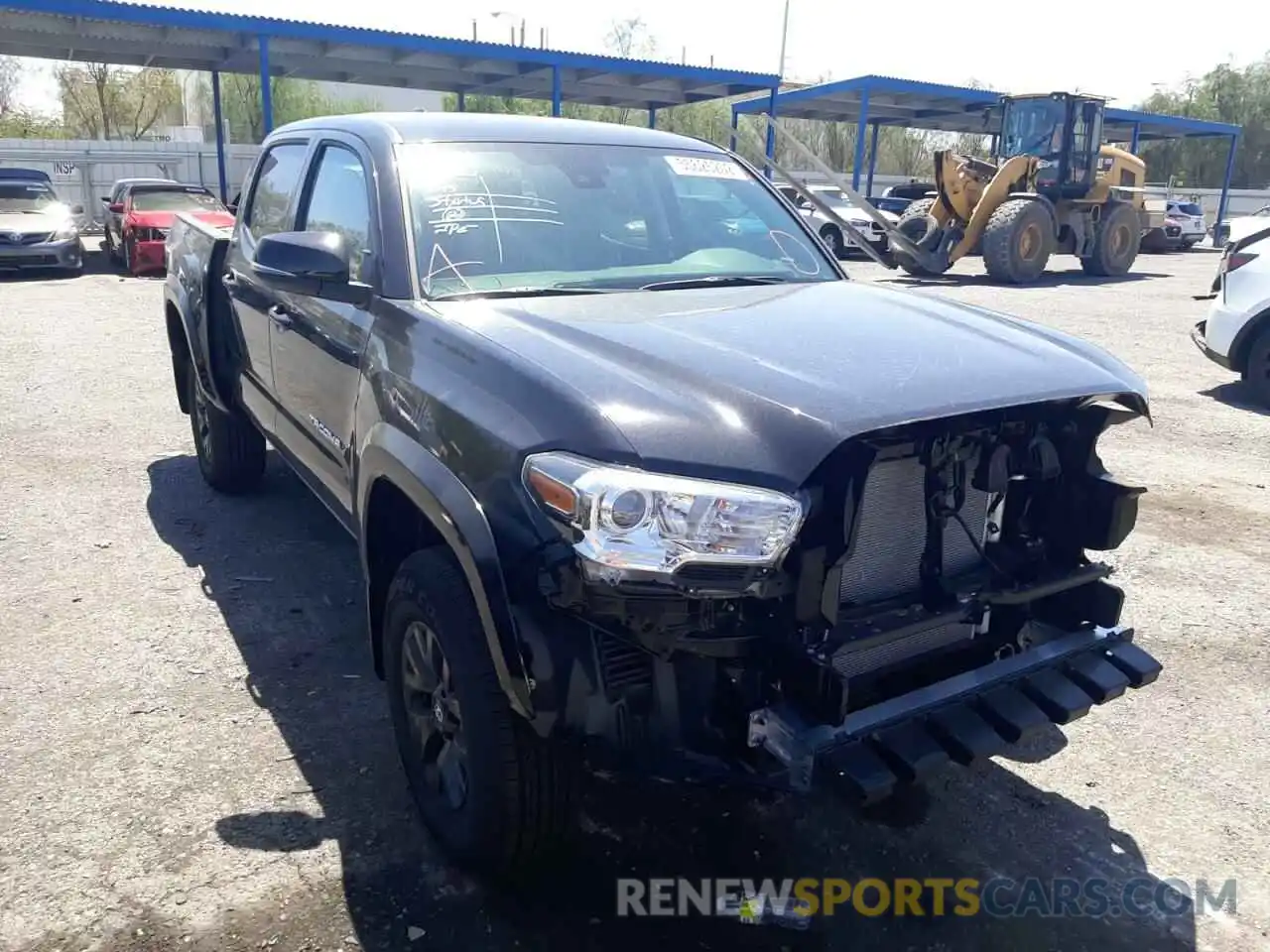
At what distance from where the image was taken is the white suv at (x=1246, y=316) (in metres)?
8.01

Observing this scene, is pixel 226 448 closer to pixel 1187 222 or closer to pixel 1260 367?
pixel 1260 367

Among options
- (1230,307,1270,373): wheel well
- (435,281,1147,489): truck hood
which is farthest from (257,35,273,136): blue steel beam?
(435,281,1147,489): truck hood

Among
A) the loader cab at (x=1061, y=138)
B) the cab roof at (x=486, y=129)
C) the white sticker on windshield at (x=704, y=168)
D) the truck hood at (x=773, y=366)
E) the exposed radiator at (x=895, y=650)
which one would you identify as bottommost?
the exposed radiator at (x=895, y=650)

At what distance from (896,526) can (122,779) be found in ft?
7.98

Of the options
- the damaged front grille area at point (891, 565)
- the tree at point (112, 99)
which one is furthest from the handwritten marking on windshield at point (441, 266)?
the tree at point (112, 99)

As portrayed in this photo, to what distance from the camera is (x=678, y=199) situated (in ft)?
12.3

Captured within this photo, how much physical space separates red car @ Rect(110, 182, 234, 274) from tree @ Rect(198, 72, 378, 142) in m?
28.5

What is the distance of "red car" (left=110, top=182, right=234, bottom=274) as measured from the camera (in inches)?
646

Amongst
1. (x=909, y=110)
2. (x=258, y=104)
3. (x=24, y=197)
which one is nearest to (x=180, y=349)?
(x=24, y=197)

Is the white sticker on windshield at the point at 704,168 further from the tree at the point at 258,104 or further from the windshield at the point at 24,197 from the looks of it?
the tree at the point at 258,104

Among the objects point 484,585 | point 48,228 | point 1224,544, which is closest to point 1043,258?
point 1224,544

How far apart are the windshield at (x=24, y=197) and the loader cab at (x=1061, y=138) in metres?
17.0

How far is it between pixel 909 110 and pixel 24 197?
86.6ft

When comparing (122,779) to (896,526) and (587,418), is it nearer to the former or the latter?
(587,418)
